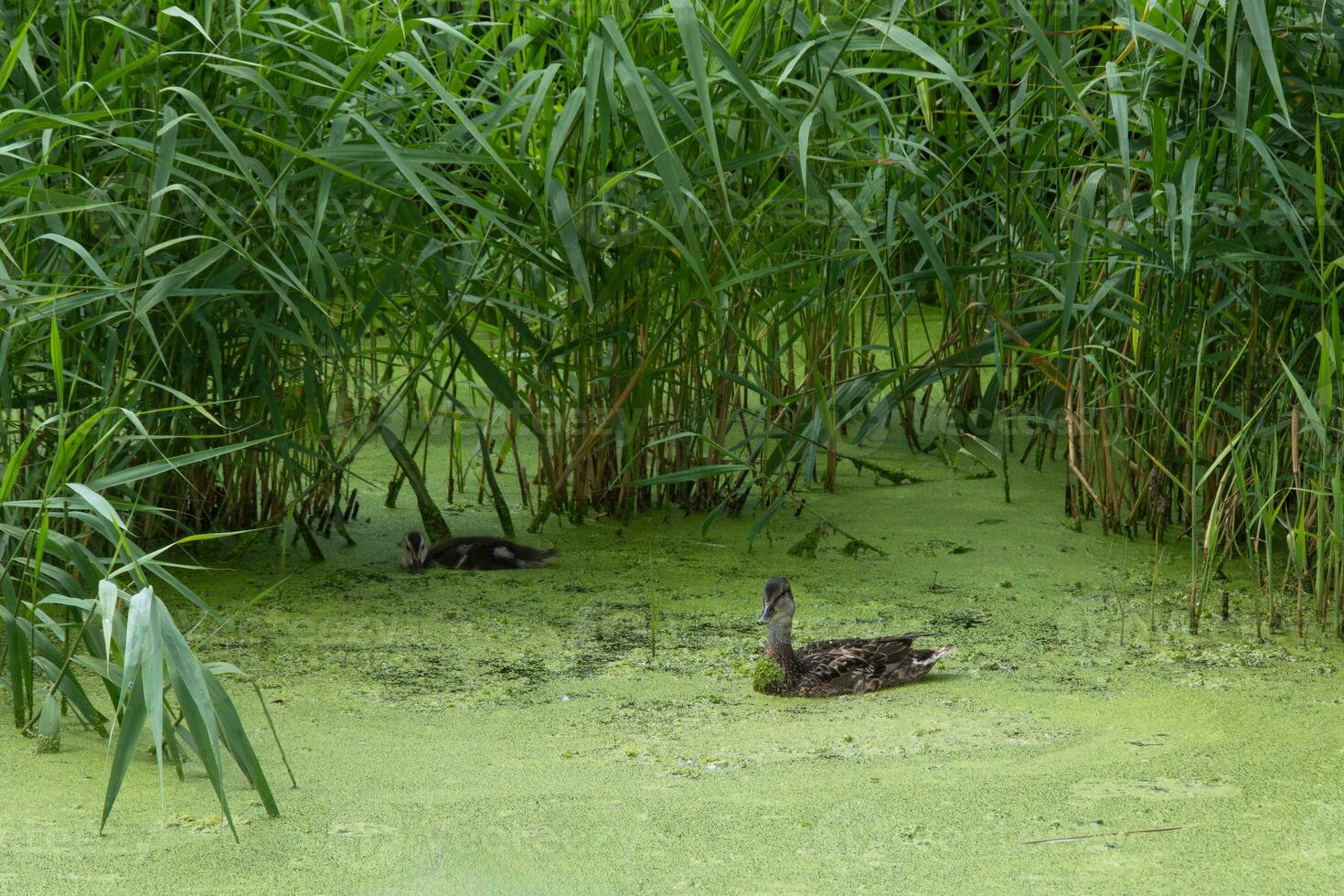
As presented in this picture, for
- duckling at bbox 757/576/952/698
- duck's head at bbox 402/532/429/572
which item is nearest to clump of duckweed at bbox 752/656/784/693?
duckling at bbox 757/576/952/698

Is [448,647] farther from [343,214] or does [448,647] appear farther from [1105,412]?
[1105,412]

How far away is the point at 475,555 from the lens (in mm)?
3232

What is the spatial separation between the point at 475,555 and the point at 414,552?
0.12m

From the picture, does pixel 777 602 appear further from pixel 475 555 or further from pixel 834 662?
pixel 475 555

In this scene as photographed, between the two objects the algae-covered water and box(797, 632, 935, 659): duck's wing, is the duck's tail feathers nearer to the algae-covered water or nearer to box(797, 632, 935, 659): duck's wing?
the algae-covered water

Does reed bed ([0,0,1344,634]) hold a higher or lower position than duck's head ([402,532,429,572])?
higher

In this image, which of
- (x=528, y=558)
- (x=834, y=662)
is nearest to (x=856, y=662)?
(x=834, y=662)

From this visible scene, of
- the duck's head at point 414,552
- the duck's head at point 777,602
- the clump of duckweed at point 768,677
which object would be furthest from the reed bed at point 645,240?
the clump of duckweed at point 768,677

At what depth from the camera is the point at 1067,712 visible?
2.50m

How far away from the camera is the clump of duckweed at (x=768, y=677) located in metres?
2.62

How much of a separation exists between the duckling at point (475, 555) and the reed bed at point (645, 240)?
159 millimetres

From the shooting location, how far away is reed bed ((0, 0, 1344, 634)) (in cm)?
262

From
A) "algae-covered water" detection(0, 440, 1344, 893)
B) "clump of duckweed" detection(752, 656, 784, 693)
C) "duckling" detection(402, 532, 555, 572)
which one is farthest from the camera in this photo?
"duckling" detection(402, 532, 555, 572)

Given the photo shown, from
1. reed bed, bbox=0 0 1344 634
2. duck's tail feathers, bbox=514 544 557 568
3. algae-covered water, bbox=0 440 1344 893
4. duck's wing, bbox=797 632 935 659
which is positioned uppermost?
reed bed, bbox=0 0 1344 634
